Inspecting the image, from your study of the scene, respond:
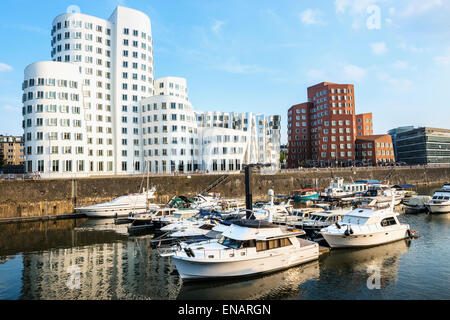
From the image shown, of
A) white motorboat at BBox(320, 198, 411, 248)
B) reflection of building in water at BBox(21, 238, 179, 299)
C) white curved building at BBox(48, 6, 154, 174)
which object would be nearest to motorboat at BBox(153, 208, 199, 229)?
reflection of building in water at BBox(21, 238, 179, 299)

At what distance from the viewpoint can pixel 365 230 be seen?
34.2 meters

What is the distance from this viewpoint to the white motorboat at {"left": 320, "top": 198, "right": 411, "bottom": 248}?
110 feet

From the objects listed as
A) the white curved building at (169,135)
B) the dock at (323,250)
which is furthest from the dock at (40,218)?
the dock at (323,250)

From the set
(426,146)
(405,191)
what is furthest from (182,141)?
(426,146)

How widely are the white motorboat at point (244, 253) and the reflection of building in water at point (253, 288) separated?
64cm

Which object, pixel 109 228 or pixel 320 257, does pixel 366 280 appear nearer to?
pixel 320 257

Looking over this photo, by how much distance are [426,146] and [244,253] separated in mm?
157229

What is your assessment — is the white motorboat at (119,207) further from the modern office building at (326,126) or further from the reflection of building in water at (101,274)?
the modern office building at (326,126)

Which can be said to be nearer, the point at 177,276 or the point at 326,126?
the point at 177,276

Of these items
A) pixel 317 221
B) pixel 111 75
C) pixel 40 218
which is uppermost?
pixel 111 75

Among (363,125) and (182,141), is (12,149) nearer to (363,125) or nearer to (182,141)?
(182,141)

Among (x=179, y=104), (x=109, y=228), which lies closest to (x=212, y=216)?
(x=109, y=228)

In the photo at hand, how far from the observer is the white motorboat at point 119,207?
58.1m

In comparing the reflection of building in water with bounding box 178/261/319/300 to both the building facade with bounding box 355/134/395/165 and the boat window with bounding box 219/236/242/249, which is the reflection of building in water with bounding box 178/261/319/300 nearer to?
the boat window with bounding box 219/236/242/249
